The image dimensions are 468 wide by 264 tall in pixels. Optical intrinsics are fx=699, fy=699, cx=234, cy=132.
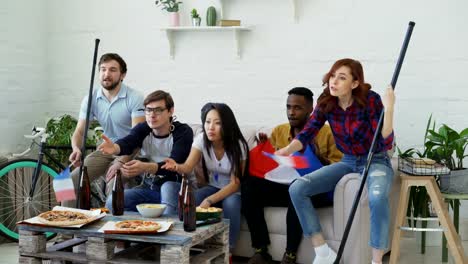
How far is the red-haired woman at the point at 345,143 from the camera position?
3639 mm

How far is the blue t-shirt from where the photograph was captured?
4.53 m

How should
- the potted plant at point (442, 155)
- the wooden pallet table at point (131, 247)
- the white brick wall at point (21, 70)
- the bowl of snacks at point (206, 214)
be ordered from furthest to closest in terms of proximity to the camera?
the white brick wall at point (21, 70), the potted plant at point (442, 155), the bowl of snacks at point (206, 214), the wooden pallet table at point (131, 247)

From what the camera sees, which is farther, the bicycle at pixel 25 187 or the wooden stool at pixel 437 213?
the bicycle at pixel 25 187

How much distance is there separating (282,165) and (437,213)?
892mm

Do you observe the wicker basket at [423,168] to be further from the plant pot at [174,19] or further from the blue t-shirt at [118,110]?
the plant pot at [174,19]

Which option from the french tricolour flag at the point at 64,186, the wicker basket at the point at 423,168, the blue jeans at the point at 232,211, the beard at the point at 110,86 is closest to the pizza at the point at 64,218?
the french tricolour flag at the point at 64,186

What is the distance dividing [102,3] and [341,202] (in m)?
2.75

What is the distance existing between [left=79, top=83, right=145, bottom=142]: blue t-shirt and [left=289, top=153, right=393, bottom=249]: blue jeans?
129cm

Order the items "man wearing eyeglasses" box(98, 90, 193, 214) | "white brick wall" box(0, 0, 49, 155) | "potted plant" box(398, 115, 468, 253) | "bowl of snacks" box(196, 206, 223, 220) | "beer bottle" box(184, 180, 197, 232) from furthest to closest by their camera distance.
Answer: "white brick wall" box(0, 0, 49, 155) < "potted plant" box(398, 115, 468, 253) < "man wearing eyeglasses" box(98, 90, 193, 214) < "bowl of snacks" box(196, 206, 223, 220) < "beer bottle" box(184, 180, 197, 232)

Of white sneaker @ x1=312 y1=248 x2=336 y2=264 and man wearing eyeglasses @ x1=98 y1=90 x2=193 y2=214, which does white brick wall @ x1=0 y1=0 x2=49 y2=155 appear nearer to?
man wearing eyeglasses @ x1=98 y1=90 x2=193 y2=214

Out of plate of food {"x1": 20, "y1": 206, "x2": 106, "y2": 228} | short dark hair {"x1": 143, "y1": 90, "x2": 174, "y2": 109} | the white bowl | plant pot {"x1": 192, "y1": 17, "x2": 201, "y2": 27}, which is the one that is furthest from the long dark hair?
plant pot {"x1": 192, "y1": 17, "x2": 201, "y2": 27}

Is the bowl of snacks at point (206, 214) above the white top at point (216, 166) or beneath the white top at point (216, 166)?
beneath

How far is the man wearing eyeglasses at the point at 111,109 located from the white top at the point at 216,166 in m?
0.59

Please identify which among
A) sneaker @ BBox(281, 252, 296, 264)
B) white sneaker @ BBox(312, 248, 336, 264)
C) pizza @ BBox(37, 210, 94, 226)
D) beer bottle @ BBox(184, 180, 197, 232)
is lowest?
sneaker @ BBox(281, 252, 296, 264)
